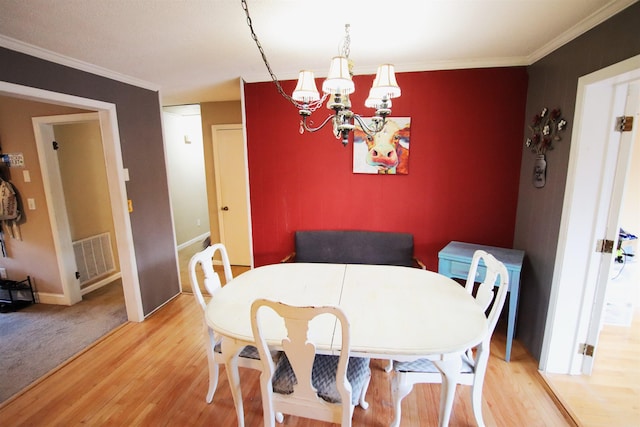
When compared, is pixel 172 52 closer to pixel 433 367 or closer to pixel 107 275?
pixel 433 367

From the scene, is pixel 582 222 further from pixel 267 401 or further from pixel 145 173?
pixel 145 173

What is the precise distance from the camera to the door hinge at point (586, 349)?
195cm

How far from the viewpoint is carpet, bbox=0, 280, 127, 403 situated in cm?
214

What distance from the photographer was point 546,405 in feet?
5.86

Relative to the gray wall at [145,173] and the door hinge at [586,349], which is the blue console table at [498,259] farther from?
the gray wall at [145,173]

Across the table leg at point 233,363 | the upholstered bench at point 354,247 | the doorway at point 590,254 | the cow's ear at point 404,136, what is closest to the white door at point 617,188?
the doorway at point 590,254

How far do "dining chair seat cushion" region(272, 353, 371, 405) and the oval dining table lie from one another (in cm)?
23

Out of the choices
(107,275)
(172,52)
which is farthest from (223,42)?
(107,275)

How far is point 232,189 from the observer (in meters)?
3.99

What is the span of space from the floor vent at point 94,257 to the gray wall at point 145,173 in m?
1.15

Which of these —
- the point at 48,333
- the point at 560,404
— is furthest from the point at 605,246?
the point at 48,333

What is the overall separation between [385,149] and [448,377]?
190cm

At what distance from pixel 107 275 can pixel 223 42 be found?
3.43 m

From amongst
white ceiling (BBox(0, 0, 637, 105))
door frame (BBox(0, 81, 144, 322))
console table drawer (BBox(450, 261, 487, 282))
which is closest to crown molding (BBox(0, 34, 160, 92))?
white ceiling (BBox(0, 0, 637, 105))
